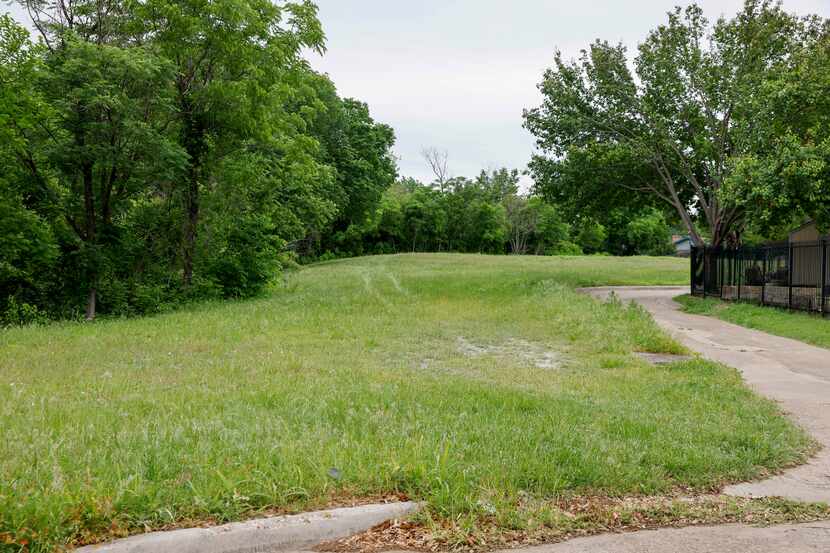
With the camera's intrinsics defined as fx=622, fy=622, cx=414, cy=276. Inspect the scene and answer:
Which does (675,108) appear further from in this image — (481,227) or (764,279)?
(481,227)

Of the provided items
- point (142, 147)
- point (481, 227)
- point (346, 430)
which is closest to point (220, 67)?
point (142, 147)

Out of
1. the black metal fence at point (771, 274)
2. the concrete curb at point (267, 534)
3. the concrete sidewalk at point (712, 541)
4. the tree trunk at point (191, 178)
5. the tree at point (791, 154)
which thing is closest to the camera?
the concrete curb at point (267, 534)

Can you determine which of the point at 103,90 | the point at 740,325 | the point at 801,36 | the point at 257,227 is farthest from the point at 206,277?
the point at 801,36

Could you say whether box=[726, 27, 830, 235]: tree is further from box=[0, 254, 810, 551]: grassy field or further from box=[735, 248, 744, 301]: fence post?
box=[0, 254, 810, 551]: grassy field

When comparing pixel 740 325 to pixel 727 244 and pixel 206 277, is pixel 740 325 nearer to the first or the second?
Result: pixel 727 244

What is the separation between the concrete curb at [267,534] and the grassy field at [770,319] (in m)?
11.5

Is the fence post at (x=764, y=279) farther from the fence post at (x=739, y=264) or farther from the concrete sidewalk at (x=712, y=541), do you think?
the concrete sidewalk at (x=712, y=541)

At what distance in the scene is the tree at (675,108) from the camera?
21.1 metres

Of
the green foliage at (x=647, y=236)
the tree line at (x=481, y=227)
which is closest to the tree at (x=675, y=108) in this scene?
the tree line at (x=481, y=227)

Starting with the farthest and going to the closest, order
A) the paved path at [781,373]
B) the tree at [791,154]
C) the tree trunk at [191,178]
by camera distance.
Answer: the tree trunk at [191,178] < the tree at [791,154] < the paved path at [781,373]

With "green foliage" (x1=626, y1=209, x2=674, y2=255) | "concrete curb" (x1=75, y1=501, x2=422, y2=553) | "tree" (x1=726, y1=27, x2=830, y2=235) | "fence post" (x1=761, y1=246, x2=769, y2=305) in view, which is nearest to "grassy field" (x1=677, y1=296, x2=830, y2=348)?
"fence post" (x1=761, y1=246, x2=769, y2=305)

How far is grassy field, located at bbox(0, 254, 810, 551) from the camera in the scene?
368 cm

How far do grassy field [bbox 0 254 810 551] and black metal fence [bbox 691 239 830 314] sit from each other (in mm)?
7974

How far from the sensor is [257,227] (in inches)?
861
